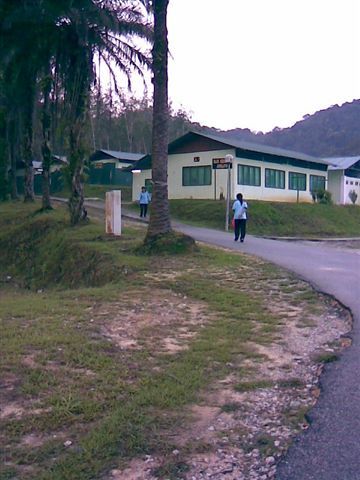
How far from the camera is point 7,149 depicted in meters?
38.8

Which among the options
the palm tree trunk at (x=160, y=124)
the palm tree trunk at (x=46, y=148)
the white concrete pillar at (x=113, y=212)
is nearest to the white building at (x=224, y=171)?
the palm tree trunk at (x=46, y=148)

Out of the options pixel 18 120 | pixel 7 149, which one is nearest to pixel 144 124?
pixel 7 149

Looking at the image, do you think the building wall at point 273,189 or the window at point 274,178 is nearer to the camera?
the building wall at point 273,189

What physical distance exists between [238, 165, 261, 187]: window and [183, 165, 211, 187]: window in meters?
1.88

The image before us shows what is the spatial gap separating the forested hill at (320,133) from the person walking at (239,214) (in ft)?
291

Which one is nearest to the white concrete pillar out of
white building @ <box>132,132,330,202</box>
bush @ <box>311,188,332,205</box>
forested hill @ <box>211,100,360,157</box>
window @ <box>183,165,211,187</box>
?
white building @ <box>132,132,330,202</box>

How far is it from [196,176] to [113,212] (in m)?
19.9

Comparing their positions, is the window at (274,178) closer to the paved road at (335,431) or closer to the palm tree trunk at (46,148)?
the palm tree trunk at (46,148)

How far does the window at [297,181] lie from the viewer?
42675 millimetres

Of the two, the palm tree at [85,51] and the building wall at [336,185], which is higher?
the palm tree at [85,51]

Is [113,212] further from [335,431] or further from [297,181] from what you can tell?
[297,181]

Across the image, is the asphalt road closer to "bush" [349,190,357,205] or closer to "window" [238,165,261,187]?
"window" [238,165,261,187]

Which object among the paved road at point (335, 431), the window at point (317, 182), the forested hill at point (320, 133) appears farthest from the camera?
the forested hill at point (320, 133)

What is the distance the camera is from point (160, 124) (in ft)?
53.9
